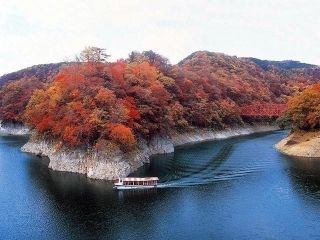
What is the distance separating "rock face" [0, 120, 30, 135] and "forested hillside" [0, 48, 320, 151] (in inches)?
111

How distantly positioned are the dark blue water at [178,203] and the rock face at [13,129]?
47.2 meters

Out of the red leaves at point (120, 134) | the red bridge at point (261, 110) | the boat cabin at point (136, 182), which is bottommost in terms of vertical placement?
the boat cabin at point (136, 182)

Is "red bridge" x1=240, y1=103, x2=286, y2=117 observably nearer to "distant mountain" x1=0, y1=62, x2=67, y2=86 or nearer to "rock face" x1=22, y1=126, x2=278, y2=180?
"rock face" x1=22, y1=126, x2=278, y2=180

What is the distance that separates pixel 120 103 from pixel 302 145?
32.3 meters

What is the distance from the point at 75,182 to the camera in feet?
185

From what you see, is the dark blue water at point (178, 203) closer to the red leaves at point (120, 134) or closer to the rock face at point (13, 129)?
the red leaves at point (120, 134)

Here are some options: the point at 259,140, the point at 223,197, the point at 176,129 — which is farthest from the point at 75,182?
the point at 259,140

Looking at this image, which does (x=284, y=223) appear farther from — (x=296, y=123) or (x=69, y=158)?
(x=296, y=123)

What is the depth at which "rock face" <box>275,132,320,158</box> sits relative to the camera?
7056 centimetres

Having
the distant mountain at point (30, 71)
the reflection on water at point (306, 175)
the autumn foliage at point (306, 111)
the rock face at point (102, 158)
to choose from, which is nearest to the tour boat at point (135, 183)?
the rock face at point (102, 158)

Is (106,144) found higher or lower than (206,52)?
lower

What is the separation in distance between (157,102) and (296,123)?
26.0 metres

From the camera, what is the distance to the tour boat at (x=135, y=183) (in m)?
52.9

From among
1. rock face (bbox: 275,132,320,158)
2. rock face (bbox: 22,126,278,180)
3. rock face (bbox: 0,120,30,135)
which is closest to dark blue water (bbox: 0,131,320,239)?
rock face (bbox: 22,126,278,180)
